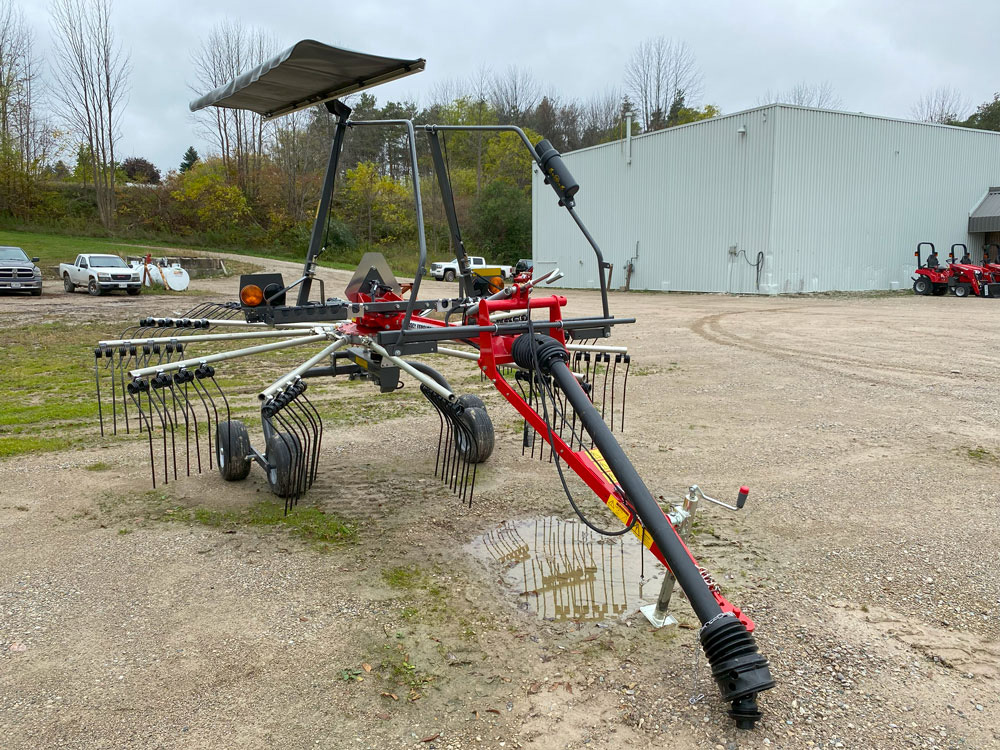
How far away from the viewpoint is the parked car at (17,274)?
2055 centimetres

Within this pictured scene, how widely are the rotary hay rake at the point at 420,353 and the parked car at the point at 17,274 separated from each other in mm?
18350

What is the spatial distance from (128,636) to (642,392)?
6.23 metres

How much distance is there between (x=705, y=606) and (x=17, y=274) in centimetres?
2327

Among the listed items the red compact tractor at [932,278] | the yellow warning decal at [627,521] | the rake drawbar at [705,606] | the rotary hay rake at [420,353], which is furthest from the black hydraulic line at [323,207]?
the red compact tractor at [932,278]

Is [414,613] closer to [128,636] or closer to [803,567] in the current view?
[128,636]

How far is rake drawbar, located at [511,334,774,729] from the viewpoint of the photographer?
Result: 2.54 meters

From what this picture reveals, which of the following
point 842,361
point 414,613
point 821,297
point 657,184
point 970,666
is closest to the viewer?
point 970,666

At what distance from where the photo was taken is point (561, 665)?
3.00 metres

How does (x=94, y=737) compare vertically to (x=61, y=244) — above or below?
below

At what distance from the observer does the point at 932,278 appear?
24094mm

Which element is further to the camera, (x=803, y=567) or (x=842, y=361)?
(x=842, y=361)

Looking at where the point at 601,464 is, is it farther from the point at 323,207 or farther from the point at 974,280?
the point at 974,280

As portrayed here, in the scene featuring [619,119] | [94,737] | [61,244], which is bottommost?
[94,737]

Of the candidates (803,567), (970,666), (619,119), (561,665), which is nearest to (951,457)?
(803,567)
